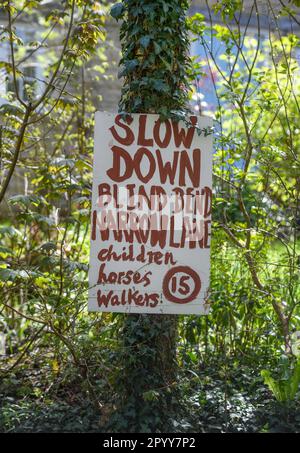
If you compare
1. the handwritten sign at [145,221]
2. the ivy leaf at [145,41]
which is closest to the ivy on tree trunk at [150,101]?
the ivy leaf at [145,41]

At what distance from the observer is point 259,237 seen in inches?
198

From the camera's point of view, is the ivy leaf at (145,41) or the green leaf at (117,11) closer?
A: the ivy leaf at (145,41)

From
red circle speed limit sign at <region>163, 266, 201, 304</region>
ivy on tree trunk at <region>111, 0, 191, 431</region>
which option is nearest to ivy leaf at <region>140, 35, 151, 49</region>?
ivy on tree trunk at <region>111, 0, 191, 431</region>

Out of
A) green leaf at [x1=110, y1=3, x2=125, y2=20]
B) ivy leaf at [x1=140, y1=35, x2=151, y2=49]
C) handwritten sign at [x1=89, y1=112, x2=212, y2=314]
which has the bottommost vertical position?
handwritten sign at [x1=89, y1=112, x2=212, y2=314]

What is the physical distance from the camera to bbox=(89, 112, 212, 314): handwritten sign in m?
3.77

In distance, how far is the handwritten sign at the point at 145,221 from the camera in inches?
149

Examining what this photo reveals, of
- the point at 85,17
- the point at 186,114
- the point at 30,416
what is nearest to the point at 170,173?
the point at 186,114

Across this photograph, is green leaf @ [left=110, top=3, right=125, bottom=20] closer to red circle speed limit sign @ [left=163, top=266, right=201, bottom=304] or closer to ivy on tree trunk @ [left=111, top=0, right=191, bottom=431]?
ivy on tree trunk @ [left=111, top=0, right=191, bottom=431]

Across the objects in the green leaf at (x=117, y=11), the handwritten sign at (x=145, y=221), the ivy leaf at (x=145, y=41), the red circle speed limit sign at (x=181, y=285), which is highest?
the green leaf at (x=117, y=11)

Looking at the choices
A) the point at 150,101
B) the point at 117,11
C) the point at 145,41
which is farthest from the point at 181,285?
the point at 117,11

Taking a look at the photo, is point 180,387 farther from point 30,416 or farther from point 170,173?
point 170,173

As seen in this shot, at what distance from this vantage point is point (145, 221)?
12.5ft

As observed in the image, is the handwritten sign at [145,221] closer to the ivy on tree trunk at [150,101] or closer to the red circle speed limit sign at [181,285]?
the red circle speed limit sign at [181,285]

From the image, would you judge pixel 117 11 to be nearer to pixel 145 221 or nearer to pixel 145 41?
pixel 145 41
